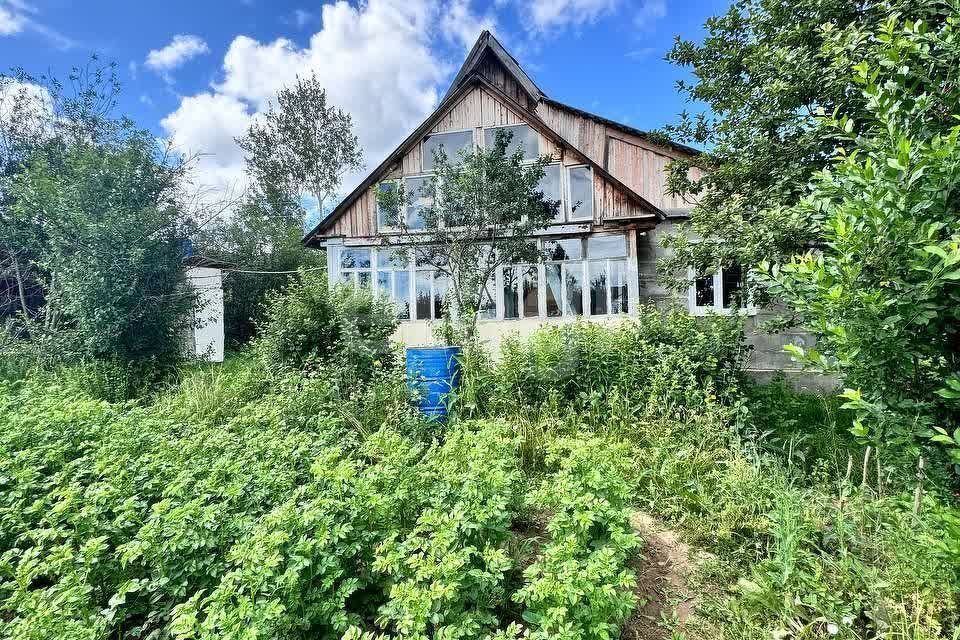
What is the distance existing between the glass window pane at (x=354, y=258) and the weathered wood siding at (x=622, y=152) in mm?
6843

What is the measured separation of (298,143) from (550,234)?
658 inches

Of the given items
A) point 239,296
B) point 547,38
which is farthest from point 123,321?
point 547,38

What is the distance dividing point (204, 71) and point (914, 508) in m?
16.6

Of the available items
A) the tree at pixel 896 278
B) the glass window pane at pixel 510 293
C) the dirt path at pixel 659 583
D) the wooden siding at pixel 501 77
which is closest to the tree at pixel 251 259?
the glass window pane at pixel 510 293

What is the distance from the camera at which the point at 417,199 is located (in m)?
10.2

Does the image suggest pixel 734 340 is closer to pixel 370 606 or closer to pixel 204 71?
pixel 370 606

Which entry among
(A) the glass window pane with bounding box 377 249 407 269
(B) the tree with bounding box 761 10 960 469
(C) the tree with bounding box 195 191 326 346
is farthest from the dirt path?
(C) the tree with bounding box 195 191 326 346

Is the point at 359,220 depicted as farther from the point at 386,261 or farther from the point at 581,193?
the point at 581,193

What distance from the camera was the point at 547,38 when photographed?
10.3 metres

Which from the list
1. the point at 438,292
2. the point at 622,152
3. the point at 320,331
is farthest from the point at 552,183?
the point at 320,331

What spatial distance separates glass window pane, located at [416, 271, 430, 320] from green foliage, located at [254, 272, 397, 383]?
417cm

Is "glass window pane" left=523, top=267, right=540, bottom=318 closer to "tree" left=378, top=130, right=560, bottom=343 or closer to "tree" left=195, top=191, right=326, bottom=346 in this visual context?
"tree" left=378, top=130, right=560, bottom=343

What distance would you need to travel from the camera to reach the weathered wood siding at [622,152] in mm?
11320

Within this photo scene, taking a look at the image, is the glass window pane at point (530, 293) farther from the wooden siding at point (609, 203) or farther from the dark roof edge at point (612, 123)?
the dark roof edge at point (612, 123)
